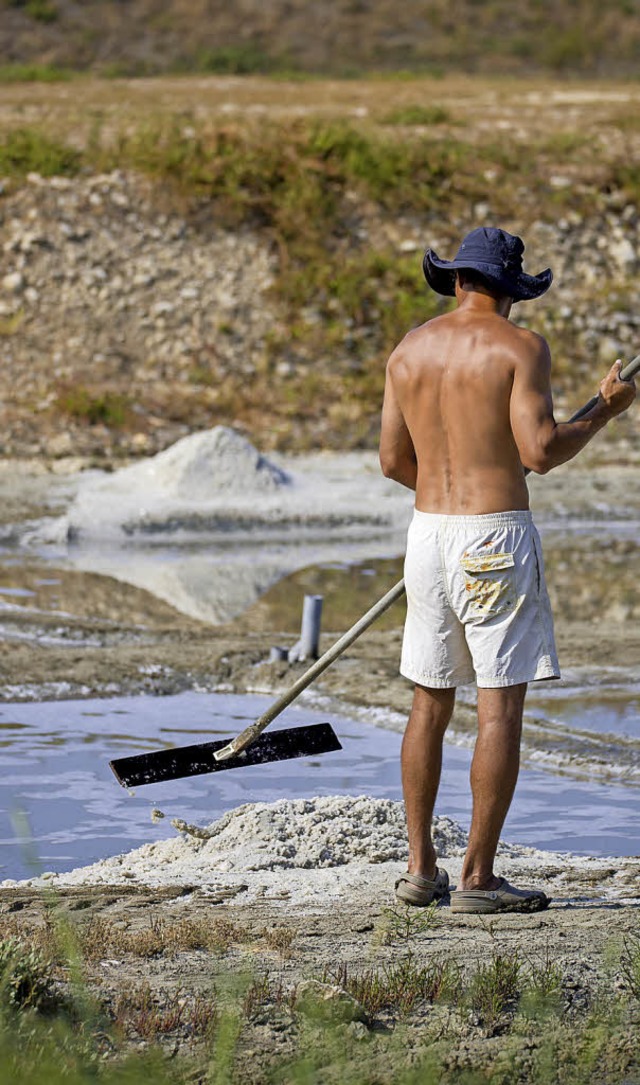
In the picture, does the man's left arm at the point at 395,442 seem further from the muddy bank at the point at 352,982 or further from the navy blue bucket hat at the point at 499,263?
the muddy bank at the point at 352,982

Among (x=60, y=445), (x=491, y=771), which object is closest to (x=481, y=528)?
(x=491, y=771)

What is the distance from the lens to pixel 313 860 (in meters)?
5.13

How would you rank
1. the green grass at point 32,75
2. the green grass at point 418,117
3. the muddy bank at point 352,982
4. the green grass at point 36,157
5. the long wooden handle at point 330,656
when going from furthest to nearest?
the green grass at point 32,75 → the green grass at point 418,117 → the green grass at point 36,157 → the long wooden handle at point 330,656 → the muddy bank at point 352,982

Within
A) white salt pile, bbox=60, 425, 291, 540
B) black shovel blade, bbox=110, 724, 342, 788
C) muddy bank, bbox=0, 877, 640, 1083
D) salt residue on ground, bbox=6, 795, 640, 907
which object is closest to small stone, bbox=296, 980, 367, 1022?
muddy bank, bbox=0, 877, 640, 1083

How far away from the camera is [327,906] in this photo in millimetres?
4648

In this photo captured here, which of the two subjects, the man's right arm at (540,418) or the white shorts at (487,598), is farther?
the white shorts at (487,598)

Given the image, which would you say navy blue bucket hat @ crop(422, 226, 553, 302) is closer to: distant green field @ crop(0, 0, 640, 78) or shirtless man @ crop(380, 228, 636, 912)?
shirtless man @ crop(380, 228, 636, 912)

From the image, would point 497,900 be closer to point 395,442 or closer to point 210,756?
point 210,756

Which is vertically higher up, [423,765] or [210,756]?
Answer: [423,765]

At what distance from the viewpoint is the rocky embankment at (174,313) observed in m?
17.0

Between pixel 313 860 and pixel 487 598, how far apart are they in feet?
3.76

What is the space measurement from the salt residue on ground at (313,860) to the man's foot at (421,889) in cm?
9

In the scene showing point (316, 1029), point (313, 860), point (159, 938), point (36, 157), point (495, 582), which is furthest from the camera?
point (36, 157)

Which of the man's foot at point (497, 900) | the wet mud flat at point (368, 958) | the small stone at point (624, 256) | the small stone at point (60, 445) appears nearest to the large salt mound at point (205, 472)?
the small stone at point (60, 445)
